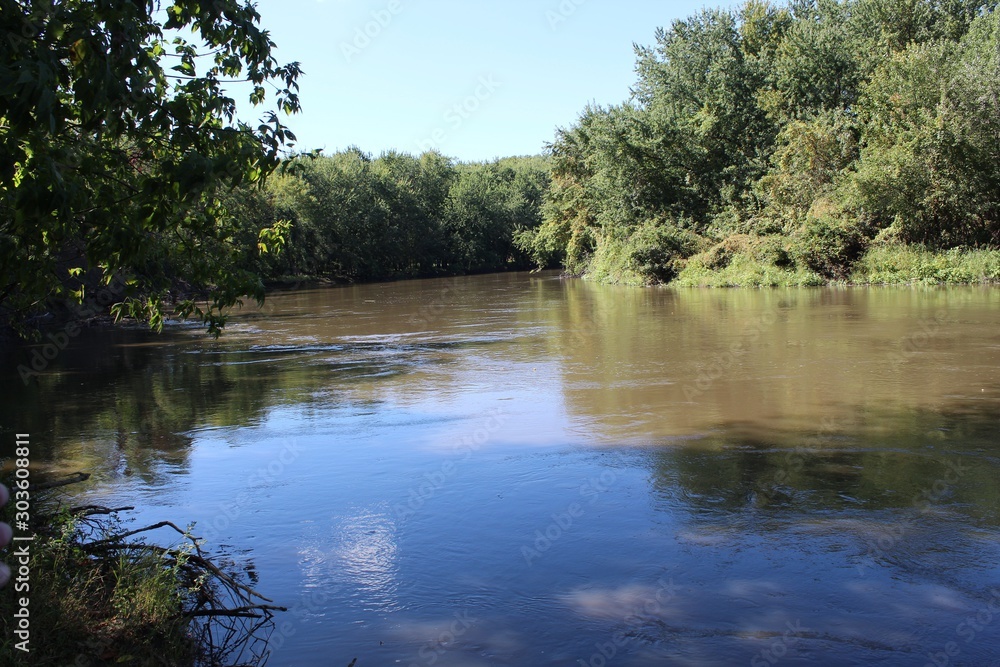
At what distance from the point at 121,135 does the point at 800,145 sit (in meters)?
38.3

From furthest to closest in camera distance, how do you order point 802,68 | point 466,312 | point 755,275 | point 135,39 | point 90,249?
point 802,68 < point 755,275 < point 466,312 < point 90,249 < point 135,39

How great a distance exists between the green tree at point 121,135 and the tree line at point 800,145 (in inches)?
1243

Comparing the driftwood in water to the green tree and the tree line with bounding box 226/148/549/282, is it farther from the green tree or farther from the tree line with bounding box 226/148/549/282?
the tree line with bounding box 226/148/549/282

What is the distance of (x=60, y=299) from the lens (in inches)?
1094

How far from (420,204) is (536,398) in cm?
7289

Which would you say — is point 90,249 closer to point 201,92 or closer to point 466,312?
point 201,92

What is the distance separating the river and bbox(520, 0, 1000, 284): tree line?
18.6 metres

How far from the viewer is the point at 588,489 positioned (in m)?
8.25

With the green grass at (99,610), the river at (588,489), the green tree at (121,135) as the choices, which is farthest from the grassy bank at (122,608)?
the green tree at (121,135)

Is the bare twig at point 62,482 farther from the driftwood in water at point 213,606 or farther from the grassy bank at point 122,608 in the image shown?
the grassy bank at point 122,608

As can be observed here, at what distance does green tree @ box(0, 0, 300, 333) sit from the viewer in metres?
3.94

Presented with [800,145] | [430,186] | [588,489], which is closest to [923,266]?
[800,145]

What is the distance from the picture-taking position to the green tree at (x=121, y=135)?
12.9 ft

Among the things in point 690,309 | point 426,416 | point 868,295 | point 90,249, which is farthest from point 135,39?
point 868,295
